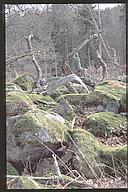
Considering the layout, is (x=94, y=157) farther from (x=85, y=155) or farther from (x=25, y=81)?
(x=25, y=81)

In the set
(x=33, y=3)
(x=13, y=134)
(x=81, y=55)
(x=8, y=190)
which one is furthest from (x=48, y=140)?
(x=33, y=3)

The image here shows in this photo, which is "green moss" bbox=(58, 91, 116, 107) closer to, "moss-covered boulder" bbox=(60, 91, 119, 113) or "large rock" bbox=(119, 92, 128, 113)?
"moss-covered boulder" bbox=(60, 91, 119, 113)

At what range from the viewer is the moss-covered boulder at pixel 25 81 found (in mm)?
2309

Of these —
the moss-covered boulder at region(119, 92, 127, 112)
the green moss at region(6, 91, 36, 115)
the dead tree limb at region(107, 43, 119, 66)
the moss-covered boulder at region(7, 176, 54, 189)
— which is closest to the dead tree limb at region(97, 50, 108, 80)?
the dead tree limb at region(107, 43, 119, 66)

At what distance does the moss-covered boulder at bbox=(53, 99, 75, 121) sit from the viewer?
2.49m

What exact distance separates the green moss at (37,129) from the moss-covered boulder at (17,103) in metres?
0.07

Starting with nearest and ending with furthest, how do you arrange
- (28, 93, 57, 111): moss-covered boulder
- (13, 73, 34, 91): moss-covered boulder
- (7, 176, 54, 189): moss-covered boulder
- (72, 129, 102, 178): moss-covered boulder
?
(7, 176, 54, 189): moss-covered boulder, (72, 129, 102, 178): moss-covered boulder, (13, 73, 34, 91): moss-covered boulder, (28, 93, 57, 111): moss-covered boulder

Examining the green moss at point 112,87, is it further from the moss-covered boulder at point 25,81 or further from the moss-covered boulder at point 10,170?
the moss-covered boulder at point 10,170

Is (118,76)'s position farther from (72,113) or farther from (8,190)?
(8,190)

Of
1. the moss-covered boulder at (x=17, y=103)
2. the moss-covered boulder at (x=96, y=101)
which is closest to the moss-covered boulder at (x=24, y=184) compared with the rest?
the moss-covered boulder at (x=17, y=103)

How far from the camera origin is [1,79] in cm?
199

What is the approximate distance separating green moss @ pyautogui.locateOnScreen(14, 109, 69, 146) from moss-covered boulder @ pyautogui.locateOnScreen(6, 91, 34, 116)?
0.07 meters

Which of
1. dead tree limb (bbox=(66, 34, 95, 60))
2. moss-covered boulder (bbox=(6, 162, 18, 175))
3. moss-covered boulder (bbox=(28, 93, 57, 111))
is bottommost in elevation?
moss-covered boulder (bbox=(6, 162, 18, 175))

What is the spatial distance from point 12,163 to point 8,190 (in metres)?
0.28
